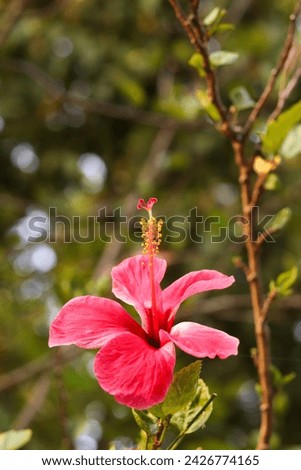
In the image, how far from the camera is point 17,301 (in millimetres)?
1947

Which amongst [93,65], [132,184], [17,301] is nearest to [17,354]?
[17,301]

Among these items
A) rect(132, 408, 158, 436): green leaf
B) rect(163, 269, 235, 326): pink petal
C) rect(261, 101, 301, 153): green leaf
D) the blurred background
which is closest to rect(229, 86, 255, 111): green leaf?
rect(261, 101, 301, 153): green leaf

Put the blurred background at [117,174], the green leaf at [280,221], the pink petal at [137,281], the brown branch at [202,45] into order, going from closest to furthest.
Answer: the pink petal at [137,281] → the brown branch at [202,45] → the green leaf at [280,221] → the blurred background at [117,174]

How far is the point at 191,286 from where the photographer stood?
2.19 feet

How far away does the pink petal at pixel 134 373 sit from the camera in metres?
0.58

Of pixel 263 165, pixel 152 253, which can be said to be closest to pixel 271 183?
pixel 263 165

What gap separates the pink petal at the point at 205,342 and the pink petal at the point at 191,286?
4 centimetres

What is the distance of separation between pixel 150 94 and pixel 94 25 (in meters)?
0.33

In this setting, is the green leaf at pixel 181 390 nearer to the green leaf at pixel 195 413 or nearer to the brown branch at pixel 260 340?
the green leaf at pixel 195 413

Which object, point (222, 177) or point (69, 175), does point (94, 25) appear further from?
point (222, 177)

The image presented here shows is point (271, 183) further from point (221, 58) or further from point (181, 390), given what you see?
point (181, 390)

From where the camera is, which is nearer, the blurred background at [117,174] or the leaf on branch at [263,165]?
the leaf on branch at [263,165]

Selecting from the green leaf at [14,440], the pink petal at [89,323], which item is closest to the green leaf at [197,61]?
the pink petal at [89,323]

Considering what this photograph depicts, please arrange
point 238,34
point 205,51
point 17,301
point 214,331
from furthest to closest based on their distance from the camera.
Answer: point 238,34
point 17,301
point 205,51
point 214,331
